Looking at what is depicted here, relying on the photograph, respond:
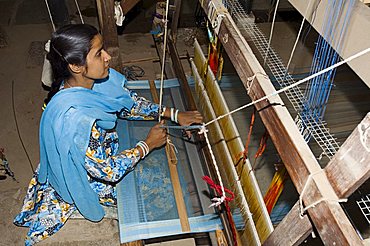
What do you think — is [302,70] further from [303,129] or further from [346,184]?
[346,184]

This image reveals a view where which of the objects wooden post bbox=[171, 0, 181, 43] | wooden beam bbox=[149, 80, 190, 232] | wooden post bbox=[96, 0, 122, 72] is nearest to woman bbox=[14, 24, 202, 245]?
wooden beam bbox=[149, 80, 190, 232]

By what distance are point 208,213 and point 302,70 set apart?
1.76 metres

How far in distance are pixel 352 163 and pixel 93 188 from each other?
1404mm

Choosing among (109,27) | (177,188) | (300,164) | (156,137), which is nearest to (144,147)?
(156,137)

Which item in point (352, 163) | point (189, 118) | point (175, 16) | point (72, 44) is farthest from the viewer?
point (175, 16)

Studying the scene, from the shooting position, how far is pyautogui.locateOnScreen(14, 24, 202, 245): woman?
1.51 meters

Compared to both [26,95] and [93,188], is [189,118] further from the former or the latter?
[26,95]

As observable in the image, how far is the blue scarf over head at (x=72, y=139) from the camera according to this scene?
154 cm

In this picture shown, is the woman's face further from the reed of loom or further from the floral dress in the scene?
the reed of loom

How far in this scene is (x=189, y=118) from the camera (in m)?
2.09

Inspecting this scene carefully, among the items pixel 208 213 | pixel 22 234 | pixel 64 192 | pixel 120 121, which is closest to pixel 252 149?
pixel 208 213

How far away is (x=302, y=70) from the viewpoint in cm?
301

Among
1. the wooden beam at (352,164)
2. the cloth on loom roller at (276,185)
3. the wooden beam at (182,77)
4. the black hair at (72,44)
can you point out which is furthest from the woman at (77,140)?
the wooden beam at (352,164)

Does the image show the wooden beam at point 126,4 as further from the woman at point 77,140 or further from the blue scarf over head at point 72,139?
the blue scarf over head at point 72,139
